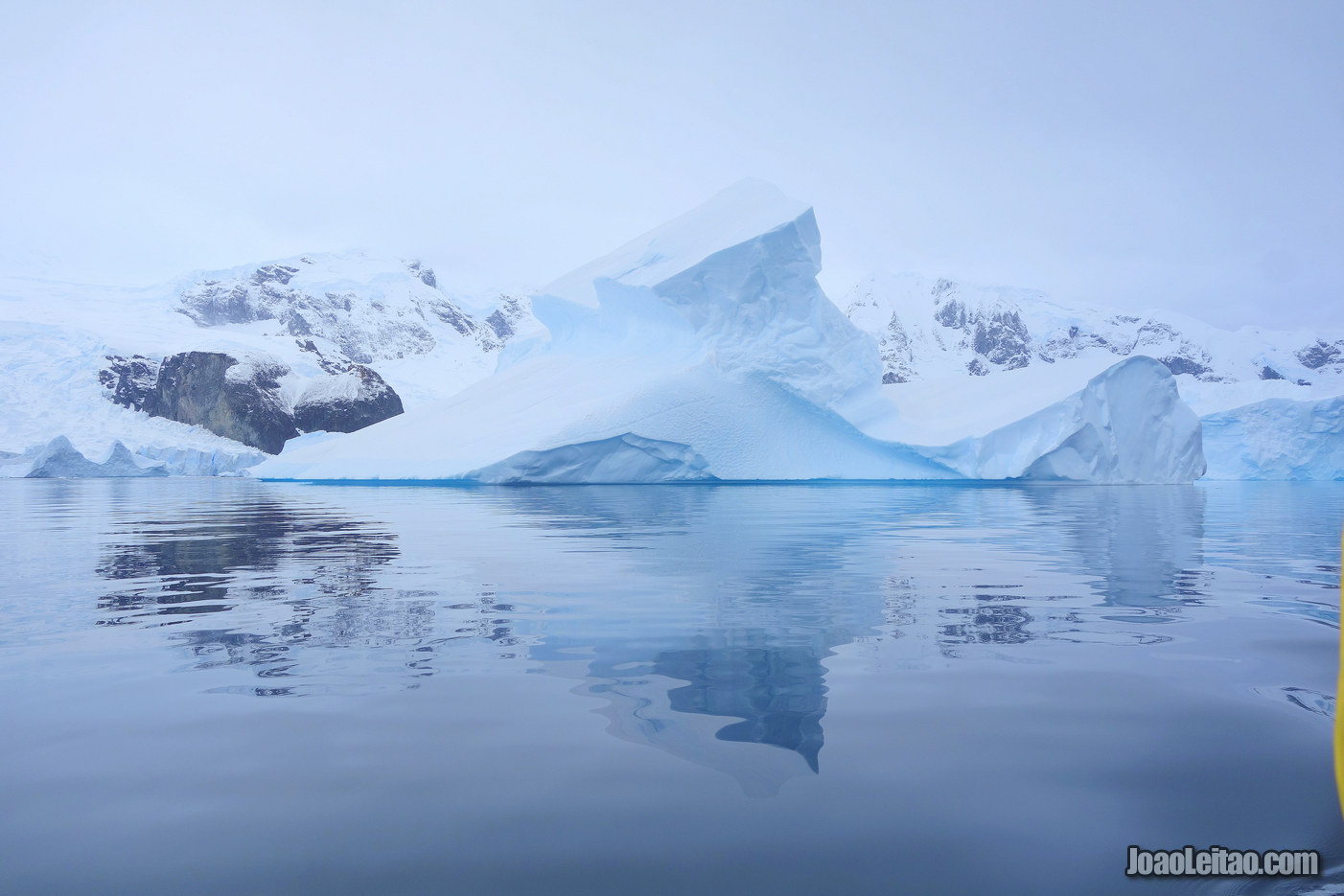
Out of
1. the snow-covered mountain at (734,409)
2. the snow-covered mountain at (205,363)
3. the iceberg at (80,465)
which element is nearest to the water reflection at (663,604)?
the snow-covered mountain at (734,409)

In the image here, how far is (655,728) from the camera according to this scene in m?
2.24

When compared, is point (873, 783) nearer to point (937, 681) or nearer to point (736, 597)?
point (937, 681)

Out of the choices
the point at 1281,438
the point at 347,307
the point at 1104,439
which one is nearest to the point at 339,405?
the point at 1104,439

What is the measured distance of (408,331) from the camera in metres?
88.1

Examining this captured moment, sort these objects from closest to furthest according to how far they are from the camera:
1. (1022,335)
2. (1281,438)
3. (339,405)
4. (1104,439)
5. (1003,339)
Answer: (1104,439) < (1281,438) < (339,405) < (1003,339) < (1022,335)

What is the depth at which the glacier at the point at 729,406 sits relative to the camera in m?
17.8

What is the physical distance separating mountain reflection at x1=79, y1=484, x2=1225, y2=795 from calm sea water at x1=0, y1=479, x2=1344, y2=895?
0.08 ft

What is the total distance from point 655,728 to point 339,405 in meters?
51.7

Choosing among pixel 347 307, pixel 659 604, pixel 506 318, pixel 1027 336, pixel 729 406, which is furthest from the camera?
pixel 1027 336

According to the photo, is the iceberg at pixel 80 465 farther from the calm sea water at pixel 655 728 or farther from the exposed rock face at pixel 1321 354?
the exposed rock face at pixel 1321 354

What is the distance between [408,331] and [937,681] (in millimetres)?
91235

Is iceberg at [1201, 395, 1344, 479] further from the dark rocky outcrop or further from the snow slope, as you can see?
the dark rocky outcrop

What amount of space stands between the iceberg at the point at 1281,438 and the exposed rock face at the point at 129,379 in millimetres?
52983

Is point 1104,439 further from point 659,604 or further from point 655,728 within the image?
point 655,728
